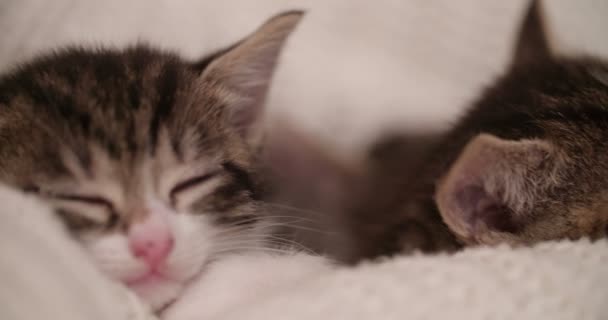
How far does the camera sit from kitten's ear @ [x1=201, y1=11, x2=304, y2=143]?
0.92 metres

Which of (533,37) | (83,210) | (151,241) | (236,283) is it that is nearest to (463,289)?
(236,283)

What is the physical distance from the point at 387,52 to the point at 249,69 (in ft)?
1.81

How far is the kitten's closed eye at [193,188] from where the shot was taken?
2.59 ft

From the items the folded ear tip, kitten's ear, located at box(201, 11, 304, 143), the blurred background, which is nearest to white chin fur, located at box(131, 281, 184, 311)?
kitten's ear, located at box(201, 11, 304, 143)

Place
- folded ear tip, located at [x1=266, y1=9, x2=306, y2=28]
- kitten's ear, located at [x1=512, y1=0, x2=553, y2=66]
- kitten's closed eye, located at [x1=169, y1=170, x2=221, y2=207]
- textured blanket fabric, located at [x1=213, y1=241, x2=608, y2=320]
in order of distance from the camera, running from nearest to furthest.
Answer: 1. textured blanket fabric, located at [x1=213, y1=241, x2=608, y2=320]
2. kitten's closed eye, located at [x1=169, y1=170, x2=221, y2=207]
3. folded ear tip, located at [x1=266, y1=9, x2=306, y2=28]
4. kitten's ear, located at [x1=512, y1=0, x2=553, y2=66]

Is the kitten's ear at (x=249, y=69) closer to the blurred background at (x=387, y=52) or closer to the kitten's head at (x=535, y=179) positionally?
the blurred background at (x=387, y=52)

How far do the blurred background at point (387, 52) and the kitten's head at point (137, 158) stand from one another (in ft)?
1.34

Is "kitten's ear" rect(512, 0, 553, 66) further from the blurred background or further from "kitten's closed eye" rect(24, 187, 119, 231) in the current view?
"kitten's closed eye" rect(24, 187, 119, 231)

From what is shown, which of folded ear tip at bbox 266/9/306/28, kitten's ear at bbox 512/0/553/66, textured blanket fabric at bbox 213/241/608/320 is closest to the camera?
textured blanket fabric at bbox 213/241/608/320

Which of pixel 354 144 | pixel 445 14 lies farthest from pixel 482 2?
pixel 354 144

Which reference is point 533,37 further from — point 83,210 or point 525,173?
point 83,210

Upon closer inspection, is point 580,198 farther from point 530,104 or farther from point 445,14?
point 445,14

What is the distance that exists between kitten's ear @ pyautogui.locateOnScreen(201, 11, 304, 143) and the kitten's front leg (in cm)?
31

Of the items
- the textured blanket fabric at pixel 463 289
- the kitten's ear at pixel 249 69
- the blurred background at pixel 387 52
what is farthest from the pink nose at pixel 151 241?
the blurred background at pixel 387 52
